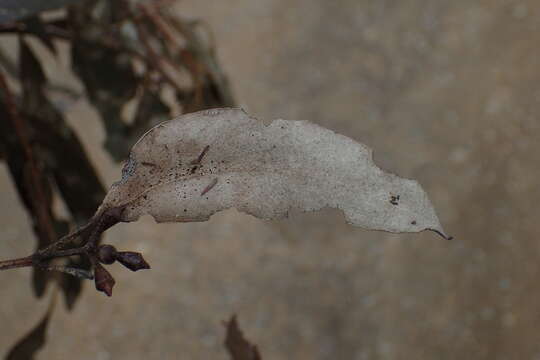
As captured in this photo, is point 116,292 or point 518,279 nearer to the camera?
point 518,279

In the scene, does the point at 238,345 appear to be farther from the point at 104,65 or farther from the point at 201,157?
the point at 104,65

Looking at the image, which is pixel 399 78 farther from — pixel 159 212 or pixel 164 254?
pixel 159 212

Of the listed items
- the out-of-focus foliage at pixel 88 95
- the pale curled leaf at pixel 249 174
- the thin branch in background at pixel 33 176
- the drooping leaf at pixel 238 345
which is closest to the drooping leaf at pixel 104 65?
the out-of-focus foliage at pixel 88 95

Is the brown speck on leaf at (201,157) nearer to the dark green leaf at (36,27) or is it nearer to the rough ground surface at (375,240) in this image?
the dark green leaf at (36,27)

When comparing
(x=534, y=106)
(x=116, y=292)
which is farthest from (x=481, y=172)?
(x=116, y=292)

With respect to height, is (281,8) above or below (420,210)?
below

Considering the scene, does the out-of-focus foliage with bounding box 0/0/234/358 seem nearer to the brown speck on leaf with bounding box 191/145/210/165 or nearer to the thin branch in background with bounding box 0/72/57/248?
the thin branch in background with bounding box 0/72/57/248
